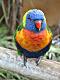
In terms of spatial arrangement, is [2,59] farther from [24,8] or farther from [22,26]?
[24,8]

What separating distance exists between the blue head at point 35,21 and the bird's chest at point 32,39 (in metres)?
0.04

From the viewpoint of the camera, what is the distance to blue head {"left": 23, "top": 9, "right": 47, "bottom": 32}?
6.51 feet

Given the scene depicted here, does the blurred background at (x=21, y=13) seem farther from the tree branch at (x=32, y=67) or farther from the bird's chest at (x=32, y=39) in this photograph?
the bird's chest at (x=32, y=39)

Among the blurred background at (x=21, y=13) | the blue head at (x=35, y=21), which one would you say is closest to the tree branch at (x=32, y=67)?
the blue head at (x=35, y=21)

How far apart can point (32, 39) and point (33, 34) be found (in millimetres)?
40

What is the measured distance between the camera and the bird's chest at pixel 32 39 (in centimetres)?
209

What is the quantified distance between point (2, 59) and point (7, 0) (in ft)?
6.50

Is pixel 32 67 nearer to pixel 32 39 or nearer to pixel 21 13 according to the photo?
pixel 32 39

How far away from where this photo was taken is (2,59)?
234 centimetres

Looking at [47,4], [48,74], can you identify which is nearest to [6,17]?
[47,4]

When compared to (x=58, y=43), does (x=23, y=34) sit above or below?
above

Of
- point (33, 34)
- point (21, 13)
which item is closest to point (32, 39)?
point (33, 34)

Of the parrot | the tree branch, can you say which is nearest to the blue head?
the parrot

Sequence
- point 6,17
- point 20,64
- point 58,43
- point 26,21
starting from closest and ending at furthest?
point 26,21 < point 20,64 < point 58,43 < point 6,17
